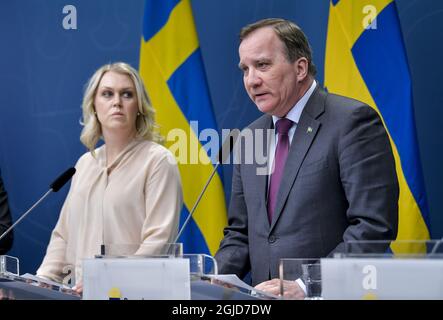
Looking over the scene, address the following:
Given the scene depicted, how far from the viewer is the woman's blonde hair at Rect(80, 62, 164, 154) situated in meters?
3.89

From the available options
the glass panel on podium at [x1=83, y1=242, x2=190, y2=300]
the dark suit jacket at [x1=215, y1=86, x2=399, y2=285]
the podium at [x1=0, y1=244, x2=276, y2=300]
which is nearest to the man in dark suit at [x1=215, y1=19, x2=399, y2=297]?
the dark suit jacket at [x1=215, y1=86, x2=399, y2=285]

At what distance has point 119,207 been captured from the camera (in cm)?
364

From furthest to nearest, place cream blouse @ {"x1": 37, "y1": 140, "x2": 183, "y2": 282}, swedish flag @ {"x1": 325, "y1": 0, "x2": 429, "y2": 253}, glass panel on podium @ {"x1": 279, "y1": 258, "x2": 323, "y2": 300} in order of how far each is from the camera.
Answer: swedish flag @ {"x1": 325, "y1": 0, "x2": 429, "y2": 253}
cream blouse @ {"x1": 37, "y1": 140, "x2": 183, "y2": 282}
glass panel on podium @ {"x1": 279, "y1": 258, "x2": 323, "y2": 300}

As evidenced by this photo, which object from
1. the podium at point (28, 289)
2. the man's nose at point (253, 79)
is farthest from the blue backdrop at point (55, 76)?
the podium at point (28, 289)

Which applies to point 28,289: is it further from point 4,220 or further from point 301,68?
point 4,220

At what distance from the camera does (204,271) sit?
2.12 metres

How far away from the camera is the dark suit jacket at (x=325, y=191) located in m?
2.74

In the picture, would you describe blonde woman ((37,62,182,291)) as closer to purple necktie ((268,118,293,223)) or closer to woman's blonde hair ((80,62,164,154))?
woman's blonde hair ((80,62,164,154))

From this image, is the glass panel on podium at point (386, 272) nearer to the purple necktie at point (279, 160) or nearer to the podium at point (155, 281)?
the podium at point (155, 281)

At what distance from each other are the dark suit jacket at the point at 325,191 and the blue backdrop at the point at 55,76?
201 cm

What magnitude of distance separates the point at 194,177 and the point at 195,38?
2.78 ft

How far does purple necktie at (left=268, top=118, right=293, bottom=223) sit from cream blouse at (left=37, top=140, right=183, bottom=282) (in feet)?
2.39
